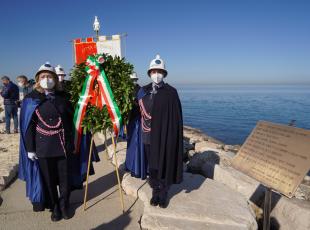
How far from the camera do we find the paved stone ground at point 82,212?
4055mm

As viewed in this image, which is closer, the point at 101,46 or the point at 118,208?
the point at 118,208

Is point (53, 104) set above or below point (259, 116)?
above

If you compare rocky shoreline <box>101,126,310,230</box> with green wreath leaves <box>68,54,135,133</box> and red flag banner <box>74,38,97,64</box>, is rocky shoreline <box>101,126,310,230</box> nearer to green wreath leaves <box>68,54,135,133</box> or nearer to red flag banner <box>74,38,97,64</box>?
green wreath leaves <box>68,54,135,133</box>

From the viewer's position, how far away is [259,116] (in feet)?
86.8

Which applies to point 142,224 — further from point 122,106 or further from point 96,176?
point 96,176

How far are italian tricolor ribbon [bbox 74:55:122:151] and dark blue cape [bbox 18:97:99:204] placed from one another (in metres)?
0.58

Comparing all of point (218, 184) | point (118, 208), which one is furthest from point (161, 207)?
point (218, 184)

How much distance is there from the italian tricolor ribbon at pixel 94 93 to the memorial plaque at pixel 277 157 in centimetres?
191

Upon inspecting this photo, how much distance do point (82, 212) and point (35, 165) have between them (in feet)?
3.44

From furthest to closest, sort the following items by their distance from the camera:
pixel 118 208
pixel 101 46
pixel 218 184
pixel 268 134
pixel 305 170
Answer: pixel 101 46 → pixel 218 184 → pixel 118 208 → pixel 268 134 → pixel 305 170

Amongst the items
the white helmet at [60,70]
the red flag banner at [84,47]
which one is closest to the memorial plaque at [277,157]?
the white helmet at [60,70]

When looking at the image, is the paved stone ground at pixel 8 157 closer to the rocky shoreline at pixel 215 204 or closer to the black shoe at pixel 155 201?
the rocky shoreline at pixel 215 204

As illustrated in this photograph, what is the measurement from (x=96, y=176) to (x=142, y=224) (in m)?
2.36

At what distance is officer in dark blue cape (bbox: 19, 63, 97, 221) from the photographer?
3855 millimetres
